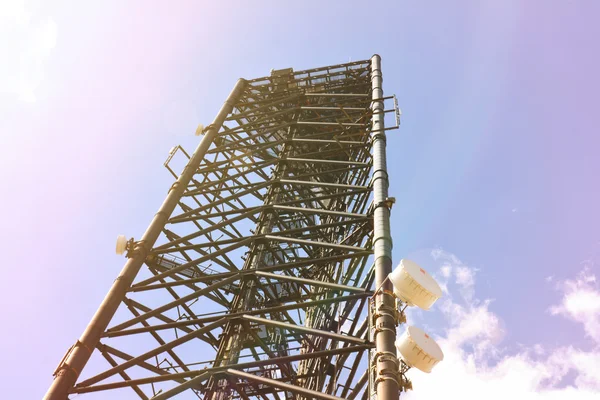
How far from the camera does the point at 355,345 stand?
27.9ft

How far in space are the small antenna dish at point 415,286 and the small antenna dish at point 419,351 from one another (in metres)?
0.62

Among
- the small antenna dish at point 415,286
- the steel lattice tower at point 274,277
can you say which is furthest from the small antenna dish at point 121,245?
the small antenna dish at point 415,286

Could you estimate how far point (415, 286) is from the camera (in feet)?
24.7

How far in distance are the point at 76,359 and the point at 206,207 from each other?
18.6 feet

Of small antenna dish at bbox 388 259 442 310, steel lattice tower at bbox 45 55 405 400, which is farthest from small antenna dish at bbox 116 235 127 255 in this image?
small antenna dish at bbox 388 259 442 310

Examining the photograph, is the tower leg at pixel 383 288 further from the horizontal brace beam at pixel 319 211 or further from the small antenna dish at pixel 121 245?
the small antenna dish at pixel 121 245

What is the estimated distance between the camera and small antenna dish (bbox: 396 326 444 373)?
6.93 m

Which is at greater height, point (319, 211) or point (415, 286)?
point (319, 211)

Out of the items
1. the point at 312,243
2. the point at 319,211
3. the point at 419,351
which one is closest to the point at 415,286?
the point at 419,351

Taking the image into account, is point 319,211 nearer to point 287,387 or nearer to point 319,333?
point 319,333

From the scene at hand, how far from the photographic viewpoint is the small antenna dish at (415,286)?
24.7 feet

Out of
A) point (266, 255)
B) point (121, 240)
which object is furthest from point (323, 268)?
point (121, 240)

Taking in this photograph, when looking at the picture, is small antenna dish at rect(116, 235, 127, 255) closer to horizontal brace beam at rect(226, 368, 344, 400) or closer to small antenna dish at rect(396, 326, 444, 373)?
horizontal brace beam at rect(226, 368, 344, 400)

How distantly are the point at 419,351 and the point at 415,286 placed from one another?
40.2 inches
